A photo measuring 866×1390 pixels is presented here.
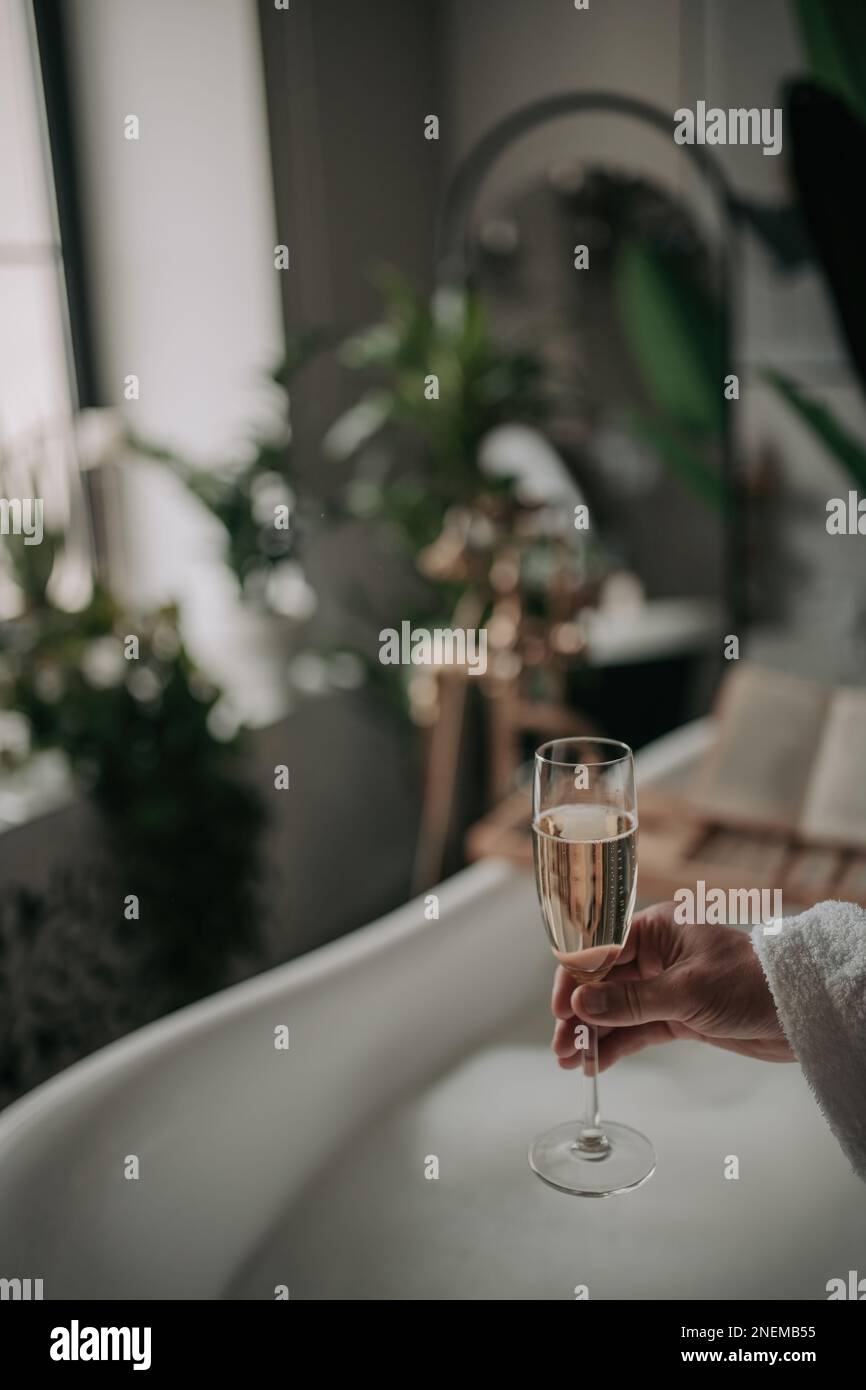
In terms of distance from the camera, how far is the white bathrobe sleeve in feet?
2.42

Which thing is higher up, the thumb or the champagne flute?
the champagne flute

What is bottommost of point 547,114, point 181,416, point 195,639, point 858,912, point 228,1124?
point 228,1124

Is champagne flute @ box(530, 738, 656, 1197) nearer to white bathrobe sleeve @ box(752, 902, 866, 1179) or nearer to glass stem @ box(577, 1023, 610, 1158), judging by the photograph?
glass stem @ box(577, 1023, 610, 1158)

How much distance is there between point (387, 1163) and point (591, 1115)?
0.40 meters

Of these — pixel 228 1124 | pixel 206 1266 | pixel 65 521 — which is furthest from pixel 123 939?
pixel 206 1266

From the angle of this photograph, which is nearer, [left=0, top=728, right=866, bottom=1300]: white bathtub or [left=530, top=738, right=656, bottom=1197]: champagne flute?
[left=530, top=738, right=656, bottom=1197]: champagne flute

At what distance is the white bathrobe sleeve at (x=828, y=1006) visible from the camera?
0.74 metres

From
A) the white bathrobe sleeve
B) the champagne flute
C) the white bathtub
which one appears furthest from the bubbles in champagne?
the white bathtub

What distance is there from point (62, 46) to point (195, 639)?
113cm

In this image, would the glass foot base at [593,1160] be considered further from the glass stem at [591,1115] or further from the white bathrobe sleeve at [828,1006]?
the white bathrobe sleeve at [828,1006]

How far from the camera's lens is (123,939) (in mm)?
1989
